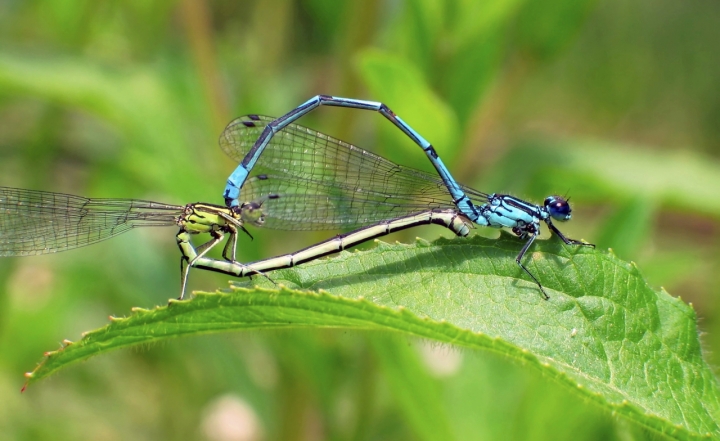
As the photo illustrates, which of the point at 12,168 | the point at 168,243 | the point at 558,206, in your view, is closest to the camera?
the point at 558,206

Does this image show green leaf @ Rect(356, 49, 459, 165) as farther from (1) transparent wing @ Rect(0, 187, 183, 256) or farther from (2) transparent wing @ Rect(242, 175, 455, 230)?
(1) transparent wing @ Rect(0, 187, 183, 256)

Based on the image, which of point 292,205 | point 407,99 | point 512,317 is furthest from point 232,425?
point 512,317

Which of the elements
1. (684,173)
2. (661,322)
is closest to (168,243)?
(684,173)

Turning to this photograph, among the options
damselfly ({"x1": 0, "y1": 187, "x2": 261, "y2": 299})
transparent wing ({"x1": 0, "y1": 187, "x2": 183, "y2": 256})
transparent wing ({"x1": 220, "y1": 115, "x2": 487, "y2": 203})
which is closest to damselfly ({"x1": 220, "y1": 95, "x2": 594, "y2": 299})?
transparent wing ({"x1": 220, "y1": 115, "x2": 487, "y2": 203})

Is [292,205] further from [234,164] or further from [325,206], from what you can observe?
[234,164]

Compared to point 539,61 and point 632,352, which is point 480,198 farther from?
point 632,352

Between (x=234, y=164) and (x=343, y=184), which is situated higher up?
(x=234, y=164)

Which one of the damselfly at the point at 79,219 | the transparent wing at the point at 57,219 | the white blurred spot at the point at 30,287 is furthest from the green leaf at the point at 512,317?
the white blurred spot at the point at 30,287
